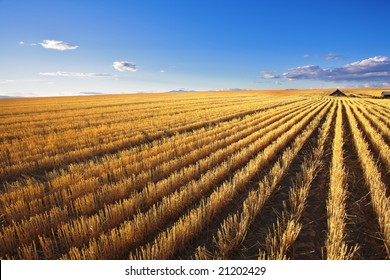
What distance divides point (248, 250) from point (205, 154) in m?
4.86

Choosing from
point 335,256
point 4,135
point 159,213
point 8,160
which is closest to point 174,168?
point 159,213

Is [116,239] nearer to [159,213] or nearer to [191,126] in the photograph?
[159,213]

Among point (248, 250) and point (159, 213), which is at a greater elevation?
point (159, 213)

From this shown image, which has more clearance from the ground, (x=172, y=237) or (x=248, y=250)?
(x=172, y=237)

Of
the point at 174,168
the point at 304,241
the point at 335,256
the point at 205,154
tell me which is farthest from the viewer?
the point at 205,154

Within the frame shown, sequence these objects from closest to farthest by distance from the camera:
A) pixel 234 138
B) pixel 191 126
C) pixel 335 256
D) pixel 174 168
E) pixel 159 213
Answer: pixel 335 256, pixel 159 213, pixel 174 168, pixel 234 138, pixel 191 126

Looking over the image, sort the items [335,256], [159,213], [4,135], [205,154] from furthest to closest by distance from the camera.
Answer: [4,135] → [205,154] → [159,213] → [335,256]

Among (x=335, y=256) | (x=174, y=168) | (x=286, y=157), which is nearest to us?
(x=335, y=256)

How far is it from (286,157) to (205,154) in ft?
8.46

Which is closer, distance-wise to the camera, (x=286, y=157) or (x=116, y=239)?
(x=116, y=239)

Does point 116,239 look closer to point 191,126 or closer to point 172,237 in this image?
point 172,237

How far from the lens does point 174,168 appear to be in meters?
6.91

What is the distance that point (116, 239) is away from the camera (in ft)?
11.4

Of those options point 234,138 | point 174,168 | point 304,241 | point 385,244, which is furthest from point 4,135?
point 385,244
